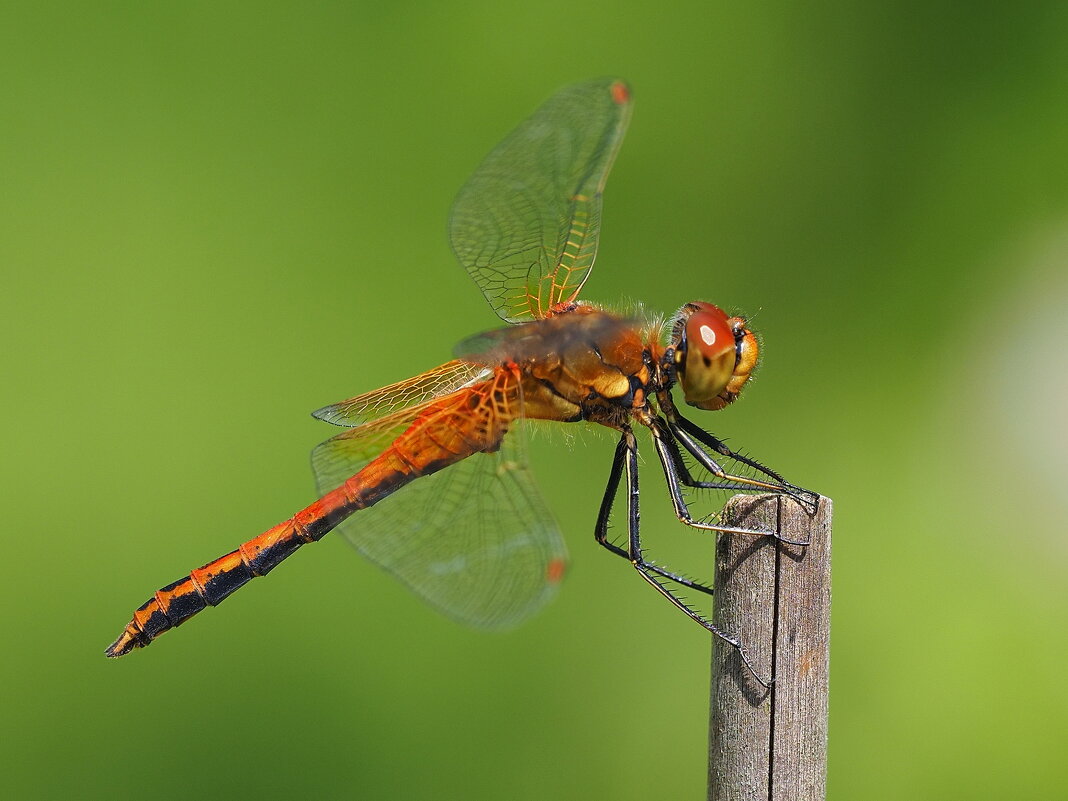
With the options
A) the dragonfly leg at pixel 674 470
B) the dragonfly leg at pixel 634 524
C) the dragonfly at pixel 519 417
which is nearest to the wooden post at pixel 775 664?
the dragonfly at pixel 519 417

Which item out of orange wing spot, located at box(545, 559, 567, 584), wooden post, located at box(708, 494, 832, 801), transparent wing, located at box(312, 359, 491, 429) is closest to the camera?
wooden post, located at box(708, 494, 832, 801)

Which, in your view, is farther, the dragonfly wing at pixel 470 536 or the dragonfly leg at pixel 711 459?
the dragonfly leg at pixel 711 459

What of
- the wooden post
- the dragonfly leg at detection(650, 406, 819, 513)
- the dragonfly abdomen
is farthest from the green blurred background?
the wooden post

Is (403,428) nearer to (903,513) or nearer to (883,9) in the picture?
(903,513)

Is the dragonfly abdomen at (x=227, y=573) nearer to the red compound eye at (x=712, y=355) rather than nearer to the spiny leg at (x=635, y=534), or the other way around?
the spiny leg at (x=635, y=534)

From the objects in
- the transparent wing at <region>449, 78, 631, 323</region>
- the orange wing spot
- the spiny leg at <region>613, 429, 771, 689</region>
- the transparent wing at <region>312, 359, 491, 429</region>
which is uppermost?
the transparent wing at <region>449, 78, 631, 323</region>

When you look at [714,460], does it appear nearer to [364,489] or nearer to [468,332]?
[364,489]

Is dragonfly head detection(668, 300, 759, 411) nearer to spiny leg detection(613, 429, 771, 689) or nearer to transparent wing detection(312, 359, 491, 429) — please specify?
spiny leg detection(613, 429, 771, 689)
